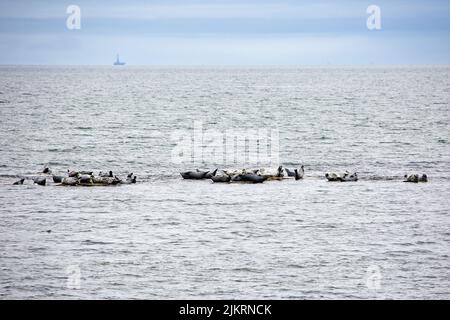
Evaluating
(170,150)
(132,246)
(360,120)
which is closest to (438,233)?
(132,246)

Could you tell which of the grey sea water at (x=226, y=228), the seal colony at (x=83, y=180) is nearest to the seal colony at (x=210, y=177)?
the seal colony at (x=83, y=180)

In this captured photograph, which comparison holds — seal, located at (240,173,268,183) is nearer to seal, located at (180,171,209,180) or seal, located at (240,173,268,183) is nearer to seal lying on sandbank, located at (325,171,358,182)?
seal, located at (180,171,209,180)

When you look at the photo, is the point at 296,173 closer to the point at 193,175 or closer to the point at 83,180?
the point at 193,175

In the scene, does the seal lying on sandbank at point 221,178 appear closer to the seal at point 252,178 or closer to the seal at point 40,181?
the seal at point 252,178

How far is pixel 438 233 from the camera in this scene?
33.8 m

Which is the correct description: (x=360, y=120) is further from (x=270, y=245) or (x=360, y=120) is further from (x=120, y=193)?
(x=270, y=245)

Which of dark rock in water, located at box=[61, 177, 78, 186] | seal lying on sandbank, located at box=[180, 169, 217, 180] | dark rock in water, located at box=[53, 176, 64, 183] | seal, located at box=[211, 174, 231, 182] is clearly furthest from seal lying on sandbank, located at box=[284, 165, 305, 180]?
dark rock in water, located at box=[53, 176, 64, 183]

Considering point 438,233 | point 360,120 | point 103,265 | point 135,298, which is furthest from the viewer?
point 360,120

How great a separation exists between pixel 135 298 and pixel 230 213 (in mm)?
13310

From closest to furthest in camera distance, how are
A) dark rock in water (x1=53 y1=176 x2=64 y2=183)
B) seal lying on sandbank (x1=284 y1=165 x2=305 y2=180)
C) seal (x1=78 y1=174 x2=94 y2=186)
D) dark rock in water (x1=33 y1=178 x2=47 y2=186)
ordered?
dark rock in water (x1=33 y1=178 x2=47 y2=186) → seal (x1=78 y1=174 x2=94 y2=186) → dark rock in water (x1=53 y1=176 x2=64 y2=183) → seal lying on sandbank (x1=284 y1=165 x2=305 y2=180)

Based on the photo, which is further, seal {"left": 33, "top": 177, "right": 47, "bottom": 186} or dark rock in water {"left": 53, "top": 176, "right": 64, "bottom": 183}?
dark rock in water {"left": 53, "top": 176, "right": 64, "bottom": 183}

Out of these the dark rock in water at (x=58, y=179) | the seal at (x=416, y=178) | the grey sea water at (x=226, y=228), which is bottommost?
the grey sea water at (x=226, y=228)
